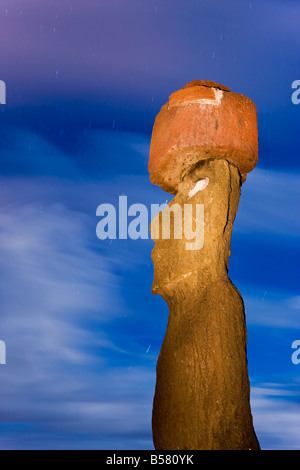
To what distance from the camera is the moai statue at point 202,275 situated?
6.52 meters

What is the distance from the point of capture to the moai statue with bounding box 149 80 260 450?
6.52 m

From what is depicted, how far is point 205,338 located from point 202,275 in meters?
0.86

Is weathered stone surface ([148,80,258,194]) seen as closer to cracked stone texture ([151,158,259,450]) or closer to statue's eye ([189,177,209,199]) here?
cracked stone texture ([151,158,259,450])

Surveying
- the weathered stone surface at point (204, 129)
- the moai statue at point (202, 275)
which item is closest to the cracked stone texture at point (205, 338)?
the moai statue at point (202, 275)

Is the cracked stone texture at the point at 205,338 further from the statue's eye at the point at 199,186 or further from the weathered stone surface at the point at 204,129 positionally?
the weathered stone surface at the point at 204,129

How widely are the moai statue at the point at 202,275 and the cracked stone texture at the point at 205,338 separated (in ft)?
0.04

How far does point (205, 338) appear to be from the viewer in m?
6.72

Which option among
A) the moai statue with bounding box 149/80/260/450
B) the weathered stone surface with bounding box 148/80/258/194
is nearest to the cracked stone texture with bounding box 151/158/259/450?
the moai statue with bounding box 149/80/260/450

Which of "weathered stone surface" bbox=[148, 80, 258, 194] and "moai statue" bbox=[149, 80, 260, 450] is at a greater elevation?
"weathered stone surface" bbox=[148, 80, 258, 194]

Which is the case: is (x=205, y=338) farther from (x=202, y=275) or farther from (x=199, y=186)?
(x=199, y=186)

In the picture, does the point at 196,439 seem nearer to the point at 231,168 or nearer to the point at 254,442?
the point at 254,442

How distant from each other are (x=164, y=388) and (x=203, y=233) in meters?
2.03

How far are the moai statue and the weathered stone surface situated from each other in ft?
0.05

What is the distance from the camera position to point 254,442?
6.62 metres
